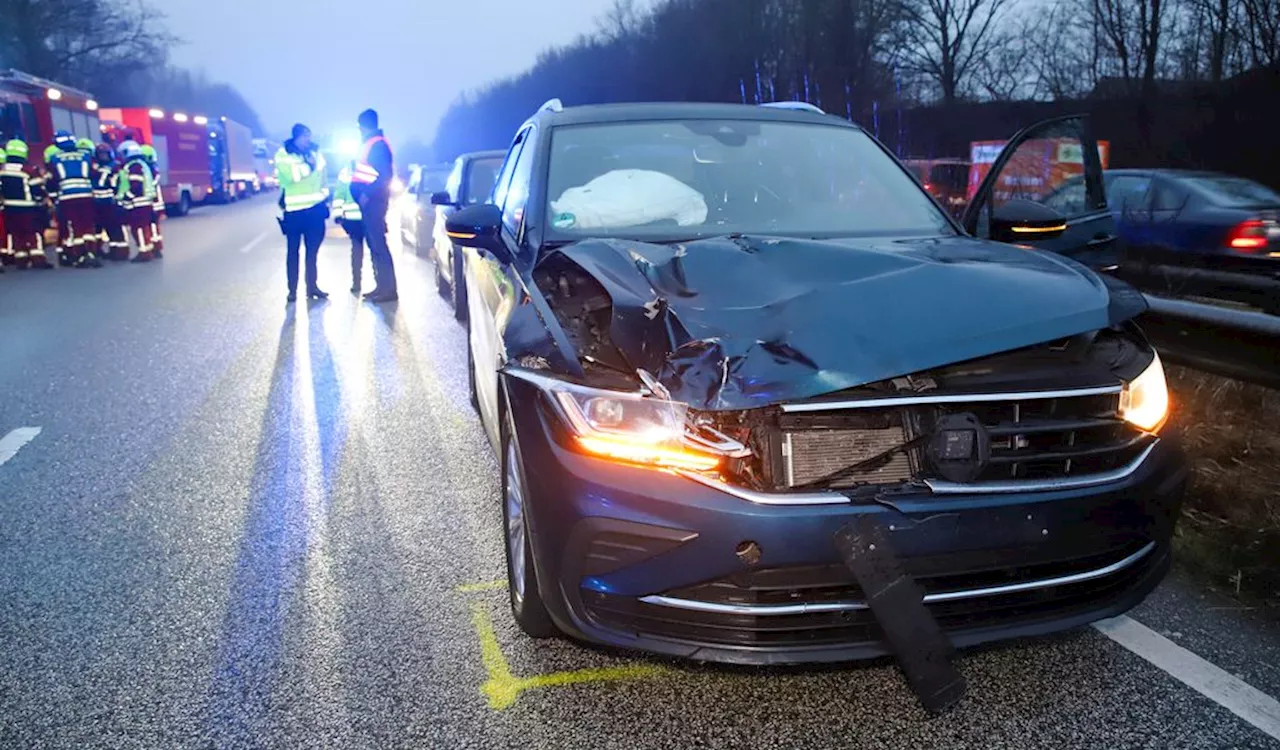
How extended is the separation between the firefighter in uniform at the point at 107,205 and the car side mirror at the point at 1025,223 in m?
15.8

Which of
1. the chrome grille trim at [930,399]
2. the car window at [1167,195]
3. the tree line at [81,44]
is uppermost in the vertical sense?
the tree line at [81,44]

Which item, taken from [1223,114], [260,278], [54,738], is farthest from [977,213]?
[1223,114]

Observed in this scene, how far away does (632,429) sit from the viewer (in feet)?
8.96

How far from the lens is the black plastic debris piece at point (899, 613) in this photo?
253 cm

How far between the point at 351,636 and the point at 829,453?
5.77 feet

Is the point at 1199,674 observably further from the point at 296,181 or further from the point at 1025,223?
the point at 296,181

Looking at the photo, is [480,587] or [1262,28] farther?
[1262,28]

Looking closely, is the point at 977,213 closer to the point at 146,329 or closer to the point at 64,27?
the point at 146,329

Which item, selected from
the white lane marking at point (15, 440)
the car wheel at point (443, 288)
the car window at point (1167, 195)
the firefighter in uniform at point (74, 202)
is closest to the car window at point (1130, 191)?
the car window at point (1167, 195)

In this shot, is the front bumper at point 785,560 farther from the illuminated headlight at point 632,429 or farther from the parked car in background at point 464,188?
the parked car in background at point 464,188

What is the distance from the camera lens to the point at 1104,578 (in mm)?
2842

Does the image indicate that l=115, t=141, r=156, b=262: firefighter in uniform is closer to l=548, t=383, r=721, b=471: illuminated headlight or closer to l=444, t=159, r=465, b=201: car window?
l=444, t=159, r=465, b=201: car window

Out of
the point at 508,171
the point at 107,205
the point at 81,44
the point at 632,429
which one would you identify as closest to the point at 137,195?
the point at 107,205

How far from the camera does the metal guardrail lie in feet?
13.2
